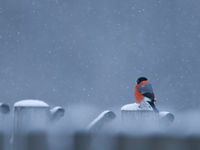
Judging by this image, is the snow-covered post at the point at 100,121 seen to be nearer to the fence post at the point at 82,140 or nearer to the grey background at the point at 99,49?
the fence post at the point at 82,140

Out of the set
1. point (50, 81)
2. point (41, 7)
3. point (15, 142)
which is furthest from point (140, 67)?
point (15, 142)

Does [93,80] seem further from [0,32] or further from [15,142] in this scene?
[15,142]

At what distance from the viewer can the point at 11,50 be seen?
2119 centimetres

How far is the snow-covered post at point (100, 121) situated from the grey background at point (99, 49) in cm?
1851

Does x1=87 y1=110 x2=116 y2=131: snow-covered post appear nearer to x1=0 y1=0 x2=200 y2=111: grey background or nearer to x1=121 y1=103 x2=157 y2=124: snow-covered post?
x1=121 y1=103 x2=157 y2=124: snow-covered post

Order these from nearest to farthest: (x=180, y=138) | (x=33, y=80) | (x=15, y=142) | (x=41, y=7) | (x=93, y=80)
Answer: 1. (x=180, y=138)
2. (x=15, y=142)
3. (x=33, y=80)
4. (x=93, y=80)
5. (x=41, y=7)

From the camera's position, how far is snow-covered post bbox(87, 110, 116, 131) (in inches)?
59.5

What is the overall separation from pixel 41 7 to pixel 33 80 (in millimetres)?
5523

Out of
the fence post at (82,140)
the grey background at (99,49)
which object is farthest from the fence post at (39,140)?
the grey background at (99,49)

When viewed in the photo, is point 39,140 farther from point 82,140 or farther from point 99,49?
point 99,49

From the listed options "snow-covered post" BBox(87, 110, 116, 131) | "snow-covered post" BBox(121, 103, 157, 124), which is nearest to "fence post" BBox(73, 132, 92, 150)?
"snow-covered post" BBox(87, 110, 116, 131)

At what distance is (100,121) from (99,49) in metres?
23.9

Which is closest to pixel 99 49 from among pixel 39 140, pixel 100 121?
pixel 100 121

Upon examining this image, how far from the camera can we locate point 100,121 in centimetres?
167
